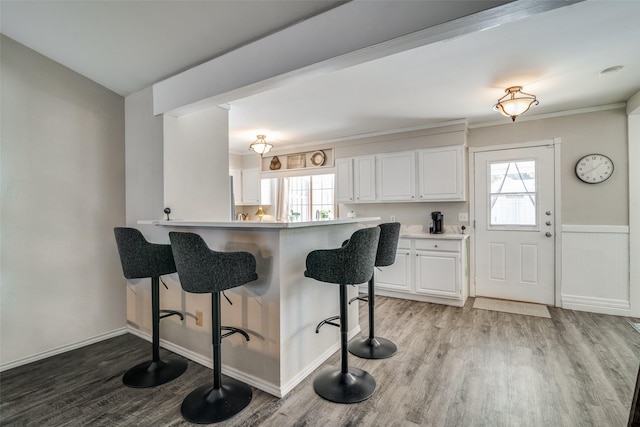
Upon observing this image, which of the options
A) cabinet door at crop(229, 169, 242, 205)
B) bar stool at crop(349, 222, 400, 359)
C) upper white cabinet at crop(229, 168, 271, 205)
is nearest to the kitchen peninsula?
bar stool at crop(349, 222, 400, 359)

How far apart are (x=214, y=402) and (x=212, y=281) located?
31.3 inches

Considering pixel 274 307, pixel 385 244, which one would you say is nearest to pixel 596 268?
pixel 385 244

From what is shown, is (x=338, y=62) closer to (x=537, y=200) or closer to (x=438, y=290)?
(x=438, y=290)

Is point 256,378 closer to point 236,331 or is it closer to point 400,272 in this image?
point 236,331

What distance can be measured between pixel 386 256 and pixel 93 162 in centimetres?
294

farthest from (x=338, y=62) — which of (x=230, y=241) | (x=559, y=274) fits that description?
(x=559, y=274)

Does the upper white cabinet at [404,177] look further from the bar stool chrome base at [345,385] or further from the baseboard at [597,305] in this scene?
the bar stool chrome base at [345,385]

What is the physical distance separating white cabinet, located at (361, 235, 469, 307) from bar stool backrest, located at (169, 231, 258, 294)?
108 inches

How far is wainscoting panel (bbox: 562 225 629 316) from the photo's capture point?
136 inches

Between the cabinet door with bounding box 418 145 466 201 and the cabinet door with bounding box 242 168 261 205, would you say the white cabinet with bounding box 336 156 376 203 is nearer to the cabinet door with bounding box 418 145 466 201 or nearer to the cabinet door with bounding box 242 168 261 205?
the cabinet door with bounding box 418 145 466 201

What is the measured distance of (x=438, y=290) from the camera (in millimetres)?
3826

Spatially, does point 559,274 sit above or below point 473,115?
below

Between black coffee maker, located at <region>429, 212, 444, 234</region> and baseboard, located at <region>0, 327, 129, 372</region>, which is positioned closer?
baseboard, located at <region>0, 327, 129, 372</region>

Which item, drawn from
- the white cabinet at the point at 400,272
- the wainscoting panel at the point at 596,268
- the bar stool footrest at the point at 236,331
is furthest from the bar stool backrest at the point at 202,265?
the wainscoting panel at the point at 596,268
